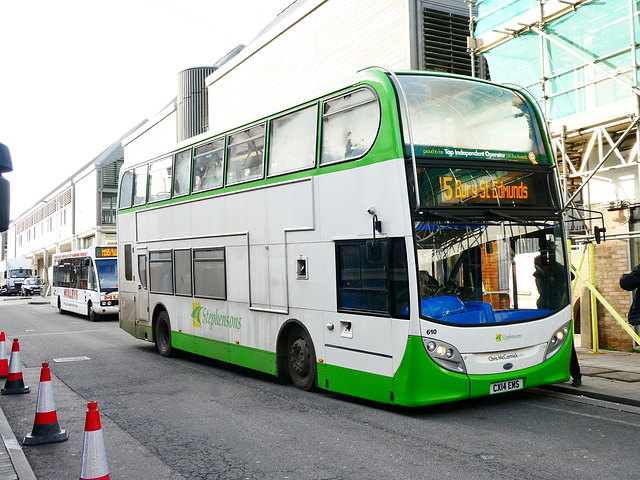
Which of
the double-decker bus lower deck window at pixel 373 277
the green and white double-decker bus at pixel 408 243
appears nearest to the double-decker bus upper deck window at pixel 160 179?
the green and white double-decker bus at pixel 408 243

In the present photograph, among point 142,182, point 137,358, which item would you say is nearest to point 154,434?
point 137,358

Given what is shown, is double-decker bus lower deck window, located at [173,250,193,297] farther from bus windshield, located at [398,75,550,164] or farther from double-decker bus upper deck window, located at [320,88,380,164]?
bus windshield, located at [398,75,550,164]

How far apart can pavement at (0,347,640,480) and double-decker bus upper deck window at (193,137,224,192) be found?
4.97 m

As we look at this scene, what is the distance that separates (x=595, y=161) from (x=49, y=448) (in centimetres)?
1046

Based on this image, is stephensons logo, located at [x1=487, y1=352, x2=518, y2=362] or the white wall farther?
the white wall

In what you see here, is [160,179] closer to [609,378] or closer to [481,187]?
[481,187]

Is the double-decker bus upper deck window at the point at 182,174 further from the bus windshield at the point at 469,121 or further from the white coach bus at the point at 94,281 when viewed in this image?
the white coach bus at the point at 94,281

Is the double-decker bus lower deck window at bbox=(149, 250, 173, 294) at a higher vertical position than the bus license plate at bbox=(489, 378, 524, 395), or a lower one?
higher

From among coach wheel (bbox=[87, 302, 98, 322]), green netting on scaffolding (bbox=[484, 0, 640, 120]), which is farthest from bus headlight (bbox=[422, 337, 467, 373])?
coach wheel (bbox=[87, 302, 98, 322])

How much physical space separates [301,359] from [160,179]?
583 cm

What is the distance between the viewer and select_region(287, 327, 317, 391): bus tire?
898 cm

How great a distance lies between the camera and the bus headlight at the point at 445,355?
7.27 m

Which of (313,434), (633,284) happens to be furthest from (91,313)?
(633,284)

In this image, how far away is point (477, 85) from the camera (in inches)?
330
